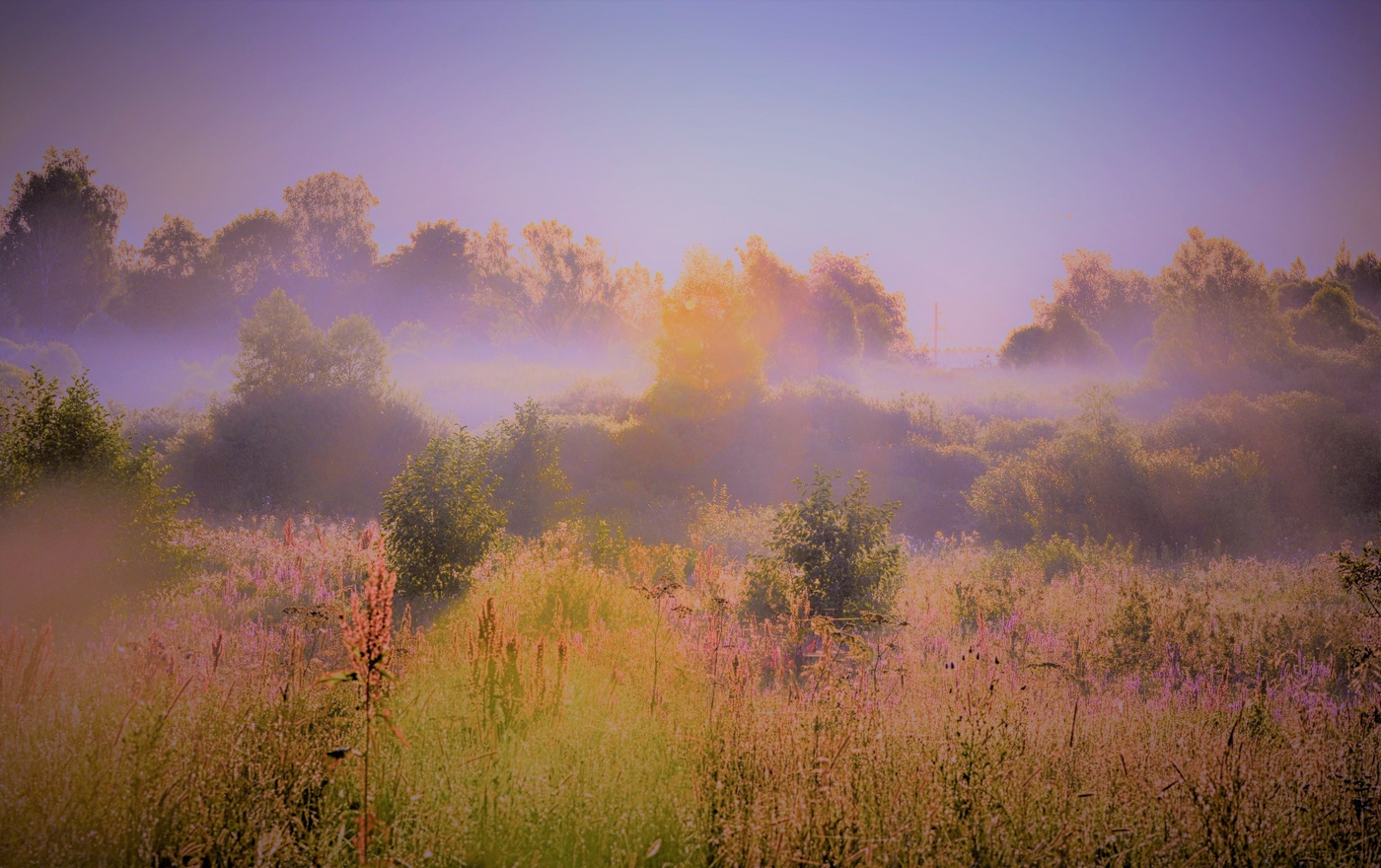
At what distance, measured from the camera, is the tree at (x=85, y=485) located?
22.2ft

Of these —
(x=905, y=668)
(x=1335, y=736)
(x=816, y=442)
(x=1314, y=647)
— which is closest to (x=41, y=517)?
(x=905, y=668)

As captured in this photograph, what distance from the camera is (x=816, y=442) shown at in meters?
26.0

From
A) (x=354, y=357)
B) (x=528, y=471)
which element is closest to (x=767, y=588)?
(x=528, y=471)

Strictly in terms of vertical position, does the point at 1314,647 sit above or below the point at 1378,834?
below

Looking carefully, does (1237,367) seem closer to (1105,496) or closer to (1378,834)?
(1105,496)

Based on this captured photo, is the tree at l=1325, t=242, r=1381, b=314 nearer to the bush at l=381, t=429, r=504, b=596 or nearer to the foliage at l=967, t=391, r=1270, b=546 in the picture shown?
the foliage at l=967, t=391, r=1270, b=546

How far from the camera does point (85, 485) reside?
276 inches

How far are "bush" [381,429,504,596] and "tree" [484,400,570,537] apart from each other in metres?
5.93

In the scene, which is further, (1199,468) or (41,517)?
(1199,468)

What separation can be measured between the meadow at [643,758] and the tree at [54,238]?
101 feet

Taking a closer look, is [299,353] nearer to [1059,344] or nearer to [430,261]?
[430,261]

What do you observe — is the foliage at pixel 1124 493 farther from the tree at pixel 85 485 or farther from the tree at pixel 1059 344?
the tree at pixel 1059 344

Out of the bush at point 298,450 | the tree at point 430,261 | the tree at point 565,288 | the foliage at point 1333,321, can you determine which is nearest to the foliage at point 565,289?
the tree at point 565,288

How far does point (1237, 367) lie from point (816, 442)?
19.6m
